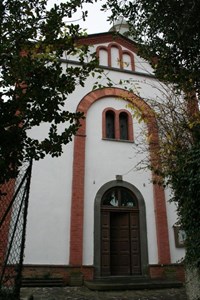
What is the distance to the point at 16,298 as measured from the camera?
332 centimetres

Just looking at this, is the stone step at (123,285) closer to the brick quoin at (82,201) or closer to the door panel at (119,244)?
the door panel at (119,244)

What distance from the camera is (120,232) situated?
10.6m

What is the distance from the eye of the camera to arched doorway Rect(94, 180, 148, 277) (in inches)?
390

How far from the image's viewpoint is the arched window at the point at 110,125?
11.9 m

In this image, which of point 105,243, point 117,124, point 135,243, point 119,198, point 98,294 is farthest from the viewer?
point 117,124

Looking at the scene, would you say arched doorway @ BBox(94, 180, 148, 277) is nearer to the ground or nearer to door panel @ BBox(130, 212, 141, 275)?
door panel @ BBox(130, 212, 141, 275)

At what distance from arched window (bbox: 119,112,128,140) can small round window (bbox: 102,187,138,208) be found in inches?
95.2

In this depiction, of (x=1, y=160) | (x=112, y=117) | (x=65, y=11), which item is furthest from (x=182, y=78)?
(x=112, y=117)

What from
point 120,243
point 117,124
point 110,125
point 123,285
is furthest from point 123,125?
point 123,285

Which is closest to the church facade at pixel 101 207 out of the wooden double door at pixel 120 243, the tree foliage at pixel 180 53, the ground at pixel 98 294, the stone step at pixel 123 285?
the wooden double door at pixel 120 243

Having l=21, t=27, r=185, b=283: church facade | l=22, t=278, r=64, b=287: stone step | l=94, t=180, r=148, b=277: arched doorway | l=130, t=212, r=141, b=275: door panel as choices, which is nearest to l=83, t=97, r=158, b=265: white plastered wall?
l=21, t=27, r=185, b=283: church facade

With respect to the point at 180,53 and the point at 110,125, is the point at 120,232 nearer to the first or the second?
the point at 110,125

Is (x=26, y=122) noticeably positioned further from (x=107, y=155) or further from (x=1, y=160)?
(x=107, y=155)

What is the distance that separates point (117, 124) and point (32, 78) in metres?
9.19
